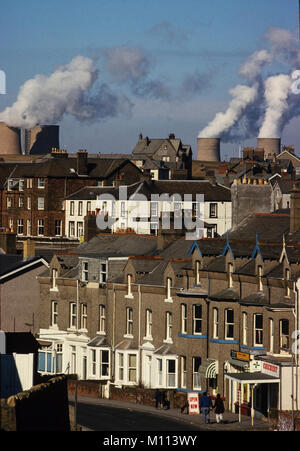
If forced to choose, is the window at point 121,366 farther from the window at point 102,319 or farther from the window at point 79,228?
the window at point 79,228

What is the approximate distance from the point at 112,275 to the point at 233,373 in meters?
16.2

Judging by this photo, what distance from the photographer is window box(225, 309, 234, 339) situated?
70.1 meters

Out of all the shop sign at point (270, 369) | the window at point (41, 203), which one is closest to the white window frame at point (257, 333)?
the shop sign at point (270, 369)

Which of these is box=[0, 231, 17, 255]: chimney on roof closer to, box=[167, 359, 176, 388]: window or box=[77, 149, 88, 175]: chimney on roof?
box=[167, 359, 176, 388]: window

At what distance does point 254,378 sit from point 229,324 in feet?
21.3

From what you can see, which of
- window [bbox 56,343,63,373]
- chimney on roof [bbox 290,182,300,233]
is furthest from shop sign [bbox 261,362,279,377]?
window [bbox 56,343,63,373]

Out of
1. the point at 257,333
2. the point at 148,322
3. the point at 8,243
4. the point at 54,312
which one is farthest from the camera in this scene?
the point at 8,243

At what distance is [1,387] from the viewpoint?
5709cm

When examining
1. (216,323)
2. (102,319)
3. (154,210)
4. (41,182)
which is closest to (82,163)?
(41,182)

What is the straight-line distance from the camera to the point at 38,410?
52094 millimetres

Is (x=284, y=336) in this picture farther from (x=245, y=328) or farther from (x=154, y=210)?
(x=154, y=210)

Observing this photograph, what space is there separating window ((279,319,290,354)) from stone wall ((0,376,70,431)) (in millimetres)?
10307

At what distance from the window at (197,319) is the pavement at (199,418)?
516cm

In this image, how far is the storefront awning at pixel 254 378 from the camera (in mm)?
63688
